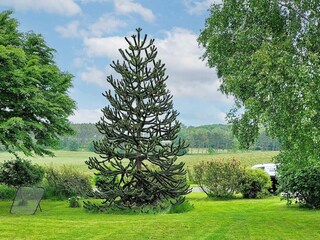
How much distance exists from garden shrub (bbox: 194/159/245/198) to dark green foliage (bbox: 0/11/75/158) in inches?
324

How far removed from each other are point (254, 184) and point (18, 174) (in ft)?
45.6

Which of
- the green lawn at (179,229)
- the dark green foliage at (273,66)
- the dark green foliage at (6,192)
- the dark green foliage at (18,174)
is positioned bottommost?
the dark green foliage at (6,192)

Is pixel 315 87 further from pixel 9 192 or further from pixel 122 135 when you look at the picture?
pixel 9 192

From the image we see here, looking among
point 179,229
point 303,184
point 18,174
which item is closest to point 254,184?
point 303,184

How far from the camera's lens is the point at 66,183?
23297 mm

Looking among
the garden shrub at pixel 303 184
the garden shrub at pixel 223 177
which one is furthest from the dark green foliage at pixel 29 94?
the garden shrub at pixel 303 184

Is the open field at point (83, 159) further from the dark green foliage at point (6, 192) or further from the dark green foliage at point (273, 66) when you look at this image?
the dark green foliage at point (273, 66)

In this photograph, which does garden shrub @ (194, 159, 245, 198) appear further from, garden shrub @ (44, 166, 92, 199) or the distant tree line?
the distant tree line

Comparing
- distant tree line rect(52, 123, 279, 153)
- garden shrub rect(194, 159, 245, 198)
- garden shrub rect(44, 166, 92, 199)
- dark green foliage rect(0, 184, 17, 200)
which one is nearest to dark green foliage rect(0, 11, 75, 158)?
garden shrub rect(44, 166, 92, 199)

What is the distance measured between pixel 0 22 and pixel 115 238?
54.8ft

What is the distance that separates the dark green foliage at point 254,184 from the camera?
76.6 ft

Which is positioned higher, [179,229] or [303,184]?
[303,184]

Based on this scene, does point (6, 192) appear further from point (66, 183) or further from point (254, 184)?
point (254, 184)

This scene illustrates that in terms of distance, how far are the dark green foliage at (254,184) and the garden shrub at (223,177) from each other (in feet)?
1.19
